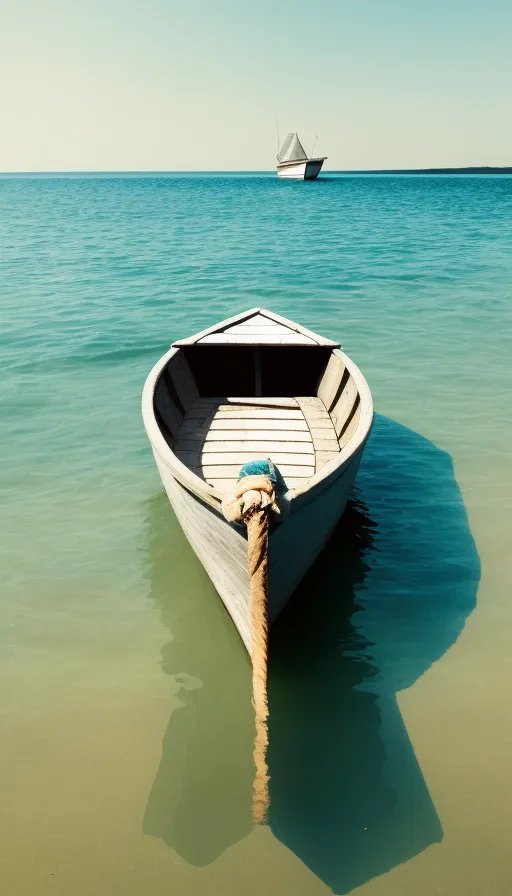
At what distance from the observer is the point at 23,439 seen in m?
9.73

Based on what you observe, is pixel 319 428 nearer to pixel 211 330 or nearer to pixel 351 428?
pixel 351 428

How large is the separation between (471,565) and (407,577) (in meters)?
0.73

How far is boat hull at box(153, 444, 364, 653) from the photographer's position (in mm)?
4378

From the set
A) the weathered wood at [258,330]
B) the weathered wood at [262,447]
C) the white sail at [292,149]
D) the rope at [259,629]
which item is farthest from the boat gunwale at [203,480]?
the white sail at [292,149]

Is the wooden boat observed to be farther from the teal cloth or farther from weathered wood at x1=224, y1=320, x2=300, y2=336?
the teal cloth

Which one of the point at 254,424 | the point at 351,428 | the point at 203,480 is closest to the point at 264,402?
the point at 254,424

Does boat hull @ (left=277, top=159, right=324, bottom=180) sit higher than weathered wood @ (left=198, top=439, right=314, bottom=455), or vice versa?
boat hull @ (left=277, top=159, right=324, bottom=180)

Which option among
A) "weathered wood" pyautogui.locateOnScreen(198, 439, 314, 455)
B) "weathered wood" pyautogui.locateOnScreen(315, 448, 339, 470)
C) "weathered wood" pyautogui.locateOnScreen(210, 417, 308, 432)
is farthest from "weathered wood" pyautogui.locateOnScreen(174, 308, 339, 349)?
"weathered wood" pyautogui.locateOnScreen(315, 448, 339, 470)

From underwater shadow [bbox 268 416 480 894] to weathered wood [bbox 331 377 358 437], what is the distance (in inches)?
36.3

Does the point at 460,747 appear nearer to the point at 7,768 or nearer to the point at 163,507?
the point at 7,768

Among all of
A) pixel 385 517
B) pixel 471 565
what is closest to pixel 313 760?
pixel 471 565

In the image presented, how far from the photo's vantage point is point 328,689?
16.5ft

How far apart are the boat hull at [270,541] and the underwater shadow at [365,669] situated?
61cm

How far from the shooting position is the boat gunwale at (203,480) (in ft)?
14.5
